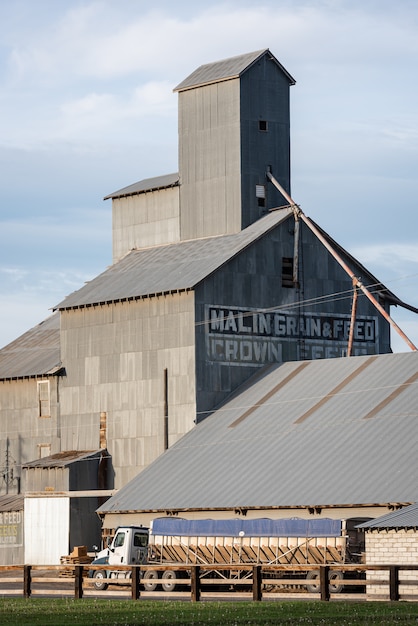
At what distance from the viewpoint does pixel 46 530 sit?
65375 millimetres

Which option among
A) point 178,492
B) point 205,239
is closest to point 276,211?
point 205,239

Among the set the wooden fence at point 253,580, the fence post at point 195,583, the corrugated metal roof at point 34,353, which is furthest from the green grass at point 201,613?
the corrugated metal roof at point 34,353

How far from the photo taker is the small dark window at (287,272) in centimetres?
7012

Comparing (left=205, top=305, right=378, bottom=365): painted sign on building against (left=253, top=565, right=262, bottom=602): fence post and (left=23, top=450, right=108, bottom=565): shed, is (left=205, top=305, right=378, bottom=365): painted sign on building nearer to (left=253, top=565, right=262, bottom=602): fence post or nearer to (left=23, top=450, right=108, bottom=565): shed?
(left=23, top=450, right=108, bottom=565): shed

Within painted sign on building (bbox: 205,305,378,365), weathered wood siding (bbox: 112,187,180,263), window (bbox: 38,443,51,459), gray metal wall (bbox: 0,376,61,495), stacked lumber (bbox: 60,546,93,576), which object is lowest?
stacked lumber (bbox: 60,546,93,576)

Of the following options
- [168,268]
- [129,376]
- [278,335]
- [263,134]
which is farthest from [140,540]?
[263,134]

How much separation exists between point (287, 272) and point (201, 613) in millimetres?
36980

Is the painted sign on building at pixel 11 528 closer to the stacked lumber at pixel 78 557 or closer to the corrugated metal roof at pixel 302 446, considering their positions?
the stacked lumber at pixel 78 557

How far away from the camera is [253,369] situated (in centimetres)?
6800

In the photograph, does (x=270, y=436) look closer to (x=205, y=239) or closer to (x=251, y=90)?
(x=205, y=239)

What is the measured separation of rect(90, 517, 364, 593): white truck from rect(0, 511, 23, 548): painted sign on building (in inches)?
548

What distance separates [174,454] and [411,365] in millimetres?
11357

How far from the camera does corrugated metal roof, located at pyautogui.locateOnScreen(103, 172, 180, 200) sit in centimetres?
7494

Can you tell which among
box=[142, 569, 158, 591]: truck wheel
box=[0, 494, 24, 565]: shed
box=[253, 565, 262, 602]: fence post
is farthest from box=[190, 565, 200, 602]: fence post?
box=[0, 494, 24, 565]: shed
